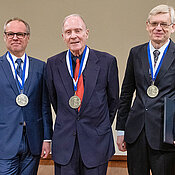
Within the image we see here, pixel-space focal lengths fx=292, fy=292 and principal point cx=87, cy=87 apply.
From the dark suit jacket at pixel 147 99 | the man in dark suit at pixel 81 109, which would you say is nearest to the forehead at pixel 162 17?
the dark suit jacket at pixel 147 99

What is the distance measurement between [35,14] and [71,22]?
292 cm

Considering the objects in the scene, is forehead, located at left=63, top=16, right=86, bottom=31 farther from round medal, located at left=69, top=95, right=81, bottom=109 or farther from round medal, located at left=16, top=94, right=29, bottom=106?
round medal, located at left=16, top=94, right=29, bottom=106

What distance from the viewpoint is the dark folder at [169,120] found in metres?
2.19

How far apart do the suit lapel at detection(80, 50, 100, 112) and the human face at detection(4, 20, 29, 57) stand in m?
0.62

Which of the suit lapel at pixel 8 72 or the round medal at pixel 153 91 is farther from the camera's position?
the suit lapel at pixel 8 72

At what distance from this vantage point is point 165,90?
2311mm

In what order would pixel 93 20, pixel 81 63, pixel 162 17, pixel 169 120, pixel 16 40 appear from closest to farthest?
pixel 169 120 → pixel 162 17 → pixel 81 63 → pixel 16 40 → pixel 93 20

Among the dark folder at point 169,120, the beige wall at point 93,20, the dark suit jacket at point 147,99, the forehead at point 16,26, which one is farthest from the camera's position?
the beige wall at point 93,20

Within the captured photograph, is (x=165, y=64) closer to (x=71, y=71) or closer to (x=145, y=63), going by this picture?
(x=145, y=63)

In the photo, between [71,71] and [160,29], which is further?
[71,71]

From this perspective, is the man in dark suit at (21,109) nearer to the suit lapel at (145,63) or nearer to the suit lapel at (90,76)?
the suit lapel at (90,76)

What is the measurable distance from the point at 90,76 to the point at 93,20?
9.18ft

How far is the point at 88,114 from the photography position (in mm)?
2363

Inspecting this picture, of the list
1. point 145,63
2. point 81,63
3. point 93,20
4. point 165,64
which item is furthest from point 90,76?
point 93,20
